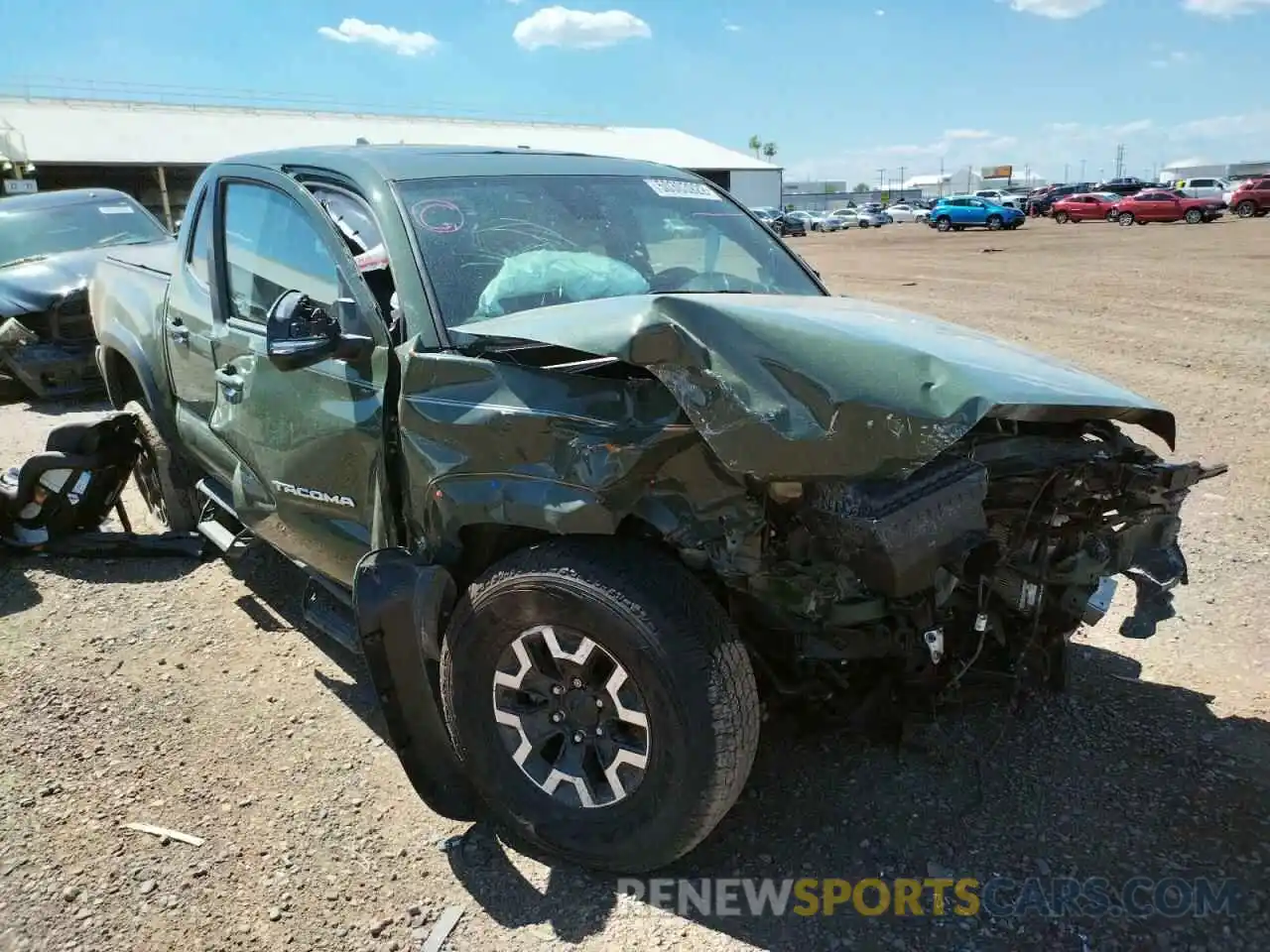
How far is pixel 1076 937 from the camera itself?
8.02 ft

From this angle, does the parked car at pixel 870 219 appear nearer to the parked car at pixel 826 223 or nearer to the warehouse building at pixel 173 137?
the parked car at pixel 826 223

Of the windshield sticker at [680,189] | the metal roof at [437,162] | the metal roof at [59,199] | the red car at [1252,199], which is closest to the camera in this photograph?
the metal roof at [437,162]

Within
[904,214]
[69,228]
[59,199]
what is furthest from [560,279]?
[904,214]

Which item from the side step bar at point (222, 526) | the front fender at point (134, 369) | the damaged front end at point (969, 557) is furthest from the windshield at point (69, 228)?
the damaged front end at point (969, 557)

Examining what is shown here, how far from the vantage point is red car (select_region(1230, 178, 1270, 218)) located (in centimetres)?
4025

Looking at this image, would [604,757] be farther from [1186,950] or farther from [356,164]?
[356,164]

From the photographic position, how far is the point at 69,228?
32.5 ft

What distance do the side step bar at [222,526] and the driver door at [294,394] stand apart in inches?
10.8

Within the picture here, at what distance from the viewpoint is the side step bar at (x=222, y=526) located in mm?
4137

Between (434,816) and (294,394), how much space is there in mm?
1480

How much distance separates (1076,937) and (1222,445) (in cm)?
505

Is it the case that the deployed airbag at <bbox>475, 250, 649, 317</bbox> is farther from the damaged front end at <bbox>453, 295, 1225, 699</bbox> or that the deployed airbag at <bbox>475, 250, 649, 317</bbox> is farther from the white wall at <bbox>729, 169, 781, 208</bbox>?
the white wall at <bbox>729, 169, 781, 208</bbox>

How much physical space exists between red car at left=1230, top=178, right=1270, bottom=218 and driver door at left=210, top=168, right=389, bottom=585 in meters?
46.7

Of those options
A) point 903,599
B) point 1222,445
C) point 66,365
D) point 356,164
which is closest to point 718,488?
point 903,599
